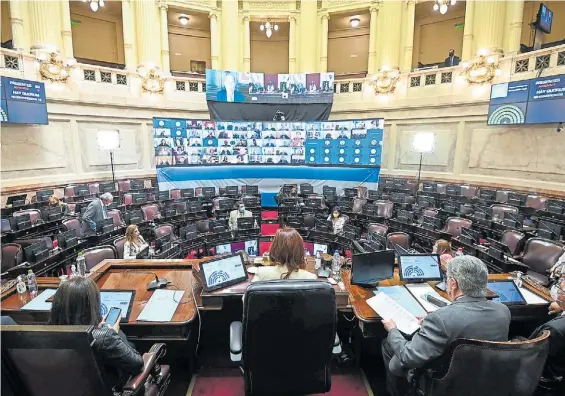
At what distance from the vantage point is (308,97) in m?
12.9

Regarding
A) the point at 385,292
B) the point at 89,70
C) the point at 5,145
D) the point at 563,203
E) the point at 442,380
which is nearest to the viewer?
the point at 442,380

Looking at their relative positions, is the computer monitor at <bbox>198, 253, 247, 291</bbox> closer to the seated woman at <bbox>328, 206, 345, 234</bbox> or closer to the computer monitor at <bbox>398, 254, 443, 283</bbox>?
the computer monitor at <bbox>398, 254, 443, 283</bbox>

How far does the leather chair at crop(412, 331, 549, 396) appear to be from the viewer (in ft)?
5.65

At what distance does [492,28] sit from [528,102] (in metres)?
3.31

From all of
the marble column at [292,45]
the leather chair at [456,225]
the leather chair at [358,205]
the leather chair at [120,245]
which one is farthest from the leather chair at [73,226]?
the marble column at [292,45]

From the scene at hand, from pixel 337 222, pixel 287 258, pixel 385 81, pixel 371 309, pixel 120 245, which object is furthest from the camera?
pixel 385 81

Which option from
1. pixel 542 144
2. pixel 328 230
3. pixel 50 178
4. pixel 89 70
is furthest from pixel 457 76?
pixel 50 178

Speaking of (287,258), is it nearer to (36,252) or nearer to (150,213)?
(36,252)

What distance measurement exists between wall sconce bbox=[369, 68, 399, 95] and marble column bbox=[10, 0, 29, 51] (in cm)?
1200

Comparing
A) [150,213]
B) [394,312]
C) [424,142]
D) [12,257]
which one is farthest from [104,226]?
[424,142]

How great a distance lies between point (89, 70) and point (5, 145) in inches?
143

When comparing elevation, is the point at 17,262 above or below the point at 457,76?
below

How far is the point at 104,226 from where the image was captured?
5805 millimetres

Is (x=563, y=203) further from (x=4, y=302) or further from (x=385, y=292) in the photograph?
(x=4, y=302)
